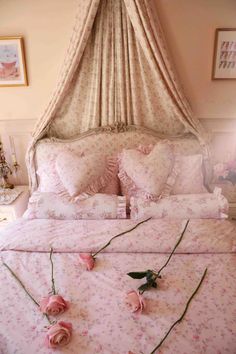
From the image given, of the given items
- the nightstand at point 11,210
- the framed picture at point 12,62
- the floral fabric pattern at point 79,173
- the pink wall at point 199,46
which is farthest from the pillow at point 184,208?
the framed picture at point 12,62

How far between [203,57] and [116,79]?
815 mm

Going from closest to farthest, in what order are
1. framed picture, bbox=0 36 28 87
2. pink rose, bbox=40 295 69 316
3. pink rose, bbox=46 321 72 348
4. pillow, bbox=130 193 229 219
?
pink rose, bbox=46 321 72 348
pink rose, bbox=40 295 69 316
pillow, bbox=130 193 229 219
framed picture, bbox=0 36 28 87

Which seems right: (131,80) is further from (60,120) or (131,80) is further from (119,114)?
(60,120)

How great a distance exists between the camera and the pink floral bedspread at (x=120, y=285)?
3.51 feet

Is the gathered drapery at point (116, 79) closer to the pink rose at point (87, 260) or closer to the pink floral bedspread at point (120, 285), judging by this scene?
the pink floral bedspread at point (120, 285)

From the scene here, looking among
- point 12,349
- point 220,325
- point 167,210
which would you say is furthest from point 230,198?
point 12,349

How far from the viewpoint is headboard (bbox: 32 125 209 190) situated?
2281mm

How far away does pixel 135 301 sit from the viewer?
1.20 metres

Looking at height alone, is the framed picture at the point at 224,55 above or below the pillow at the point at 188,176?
above

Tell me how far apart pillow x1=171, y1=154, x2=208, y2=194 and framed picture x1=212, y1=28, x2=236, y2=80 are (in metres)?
0.83

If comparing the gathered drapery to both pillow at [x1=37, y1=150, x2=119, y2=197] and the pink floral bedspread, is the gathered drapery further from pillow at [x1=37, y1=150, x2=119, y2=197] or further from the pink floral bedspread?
the pink floral bedspread

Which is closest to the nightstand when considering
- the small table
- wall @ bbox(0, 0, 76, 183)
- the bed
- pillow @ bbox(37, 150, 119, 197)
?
pillow @ bbox(37, 150, 119, 197)

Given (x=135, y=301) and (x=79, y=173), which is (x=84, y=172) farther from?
(x=135, y=301)

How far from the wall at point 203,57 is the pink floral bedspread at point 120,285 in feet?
3.67
